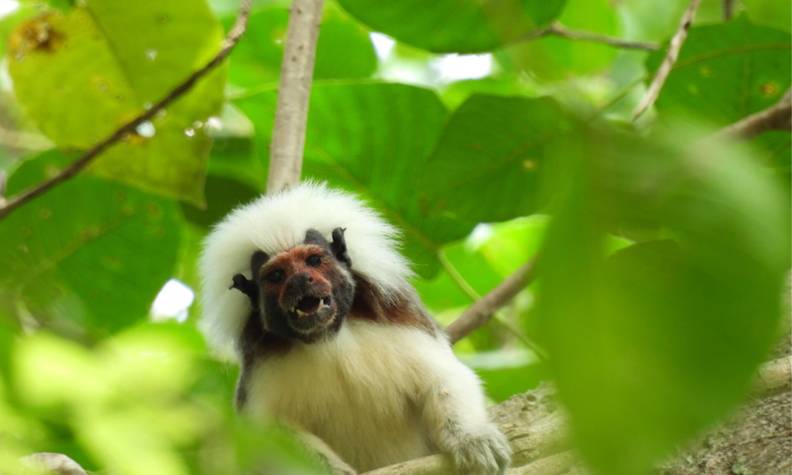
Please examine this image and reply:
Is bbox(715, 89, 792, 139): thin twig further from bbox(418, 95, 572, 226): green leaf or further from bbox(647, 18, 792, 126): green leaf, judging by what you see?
bbox(418, 95, 572, 226): green leaf

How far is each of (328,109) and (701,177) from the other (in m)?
3.64

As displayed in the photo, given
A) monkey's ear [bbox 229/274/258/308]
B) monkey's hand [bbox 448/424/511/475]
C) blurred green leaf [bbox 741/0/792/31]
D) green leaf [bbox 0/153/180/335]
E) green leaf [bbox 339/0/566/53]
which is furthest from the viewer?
green leaf [bbox 0/153/180/335]

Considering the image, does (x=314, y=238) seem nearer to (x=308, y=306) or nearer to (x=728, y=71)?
(x=308, y=306)

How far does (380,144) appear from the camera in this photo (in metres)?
4.06

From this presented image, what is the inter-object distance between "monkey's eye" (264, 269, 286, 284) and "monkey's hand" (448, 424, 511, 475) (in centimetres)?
73

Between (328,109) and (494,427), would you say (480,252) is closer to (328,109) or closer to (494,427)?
(328,109)

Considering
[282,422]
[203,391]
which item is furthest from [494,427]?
[203,391]

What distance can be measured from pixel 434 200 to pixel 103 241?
4.31 feet

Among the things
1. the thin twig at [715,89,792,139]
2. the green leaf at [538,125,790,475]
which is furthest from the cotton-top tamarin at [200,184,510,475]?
the green leaf at [538,125,790,475]

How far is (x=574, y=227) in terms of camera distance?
43 cm

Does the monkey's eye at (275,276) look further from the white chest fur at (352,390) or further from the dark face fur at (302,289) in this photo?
the white chest fur at (352,390)

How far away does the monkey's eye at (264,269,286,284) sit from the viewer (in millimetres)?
3197

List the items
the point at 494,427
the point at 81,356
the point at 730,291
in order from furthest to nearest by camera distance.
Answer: the point at 494,427
the point at 81,356
the point at 730,291

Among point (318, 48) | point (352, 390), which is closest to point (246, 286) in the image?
point (352, 390)
